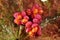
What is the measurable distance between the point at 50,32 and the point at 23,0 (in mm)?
269

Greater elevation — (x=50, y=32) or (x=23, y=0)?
(x=23, y=0)

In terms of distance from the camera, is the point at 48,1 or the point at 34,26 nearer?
the point at 34,26

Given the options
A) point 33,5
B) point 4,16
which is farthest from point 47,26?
point 4,16

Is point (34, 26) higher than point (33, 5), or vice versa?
point (33, 5)

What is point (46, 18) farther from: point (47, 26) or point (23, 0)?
point (23, 0)

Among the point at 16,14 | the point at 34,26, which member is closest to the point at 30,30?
the point at 34,26

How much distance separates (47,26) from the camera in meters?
1.33

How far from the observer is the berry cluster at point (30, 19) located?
50.3 inches

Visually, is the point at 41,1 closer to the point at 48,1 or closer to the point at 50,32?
the point at 48,1

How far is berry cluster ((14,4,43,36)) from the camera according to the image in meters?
1.28

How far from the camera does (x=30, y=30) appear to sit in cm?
128

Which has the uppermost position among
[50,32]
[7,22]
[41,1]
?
[41,1]

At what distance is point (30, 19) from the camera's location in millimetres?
1309

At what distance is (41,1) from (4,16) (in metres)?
0.26
